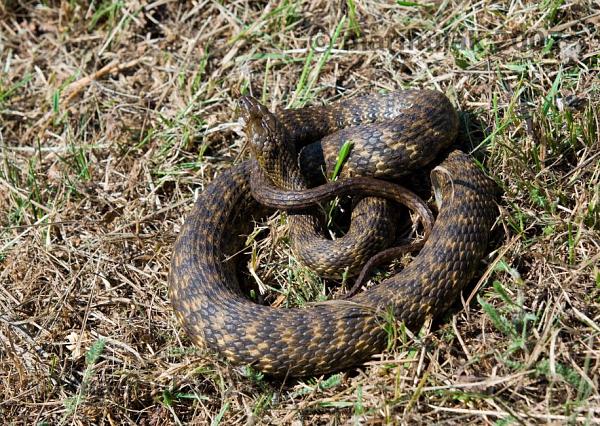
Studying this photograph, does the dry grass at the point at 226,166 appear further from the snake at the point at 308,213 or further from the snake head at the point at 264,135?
the snake head at the point at 264,135

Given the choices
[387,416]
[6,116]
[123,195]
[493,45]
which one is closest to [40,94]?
[6,116]

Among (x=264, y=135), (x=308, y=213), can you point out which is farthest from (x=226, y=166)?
(x=308, y=213)

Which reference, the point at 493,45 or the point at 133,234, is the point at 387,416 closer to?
the point at 133,234

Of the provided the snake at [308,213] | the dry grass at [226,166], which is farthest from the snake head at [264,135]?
the dry grass at [226,166]

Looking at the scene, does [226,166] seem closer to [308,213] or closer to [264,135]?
[264,135]

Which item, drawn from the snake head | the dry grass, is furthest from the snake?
the dry grass

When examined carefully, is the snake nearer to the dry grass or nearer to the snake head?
the snake head

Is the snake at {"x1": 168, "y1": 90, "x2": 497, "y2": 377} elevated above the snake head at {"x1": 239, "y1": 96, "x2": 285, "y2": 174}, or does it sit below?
below
